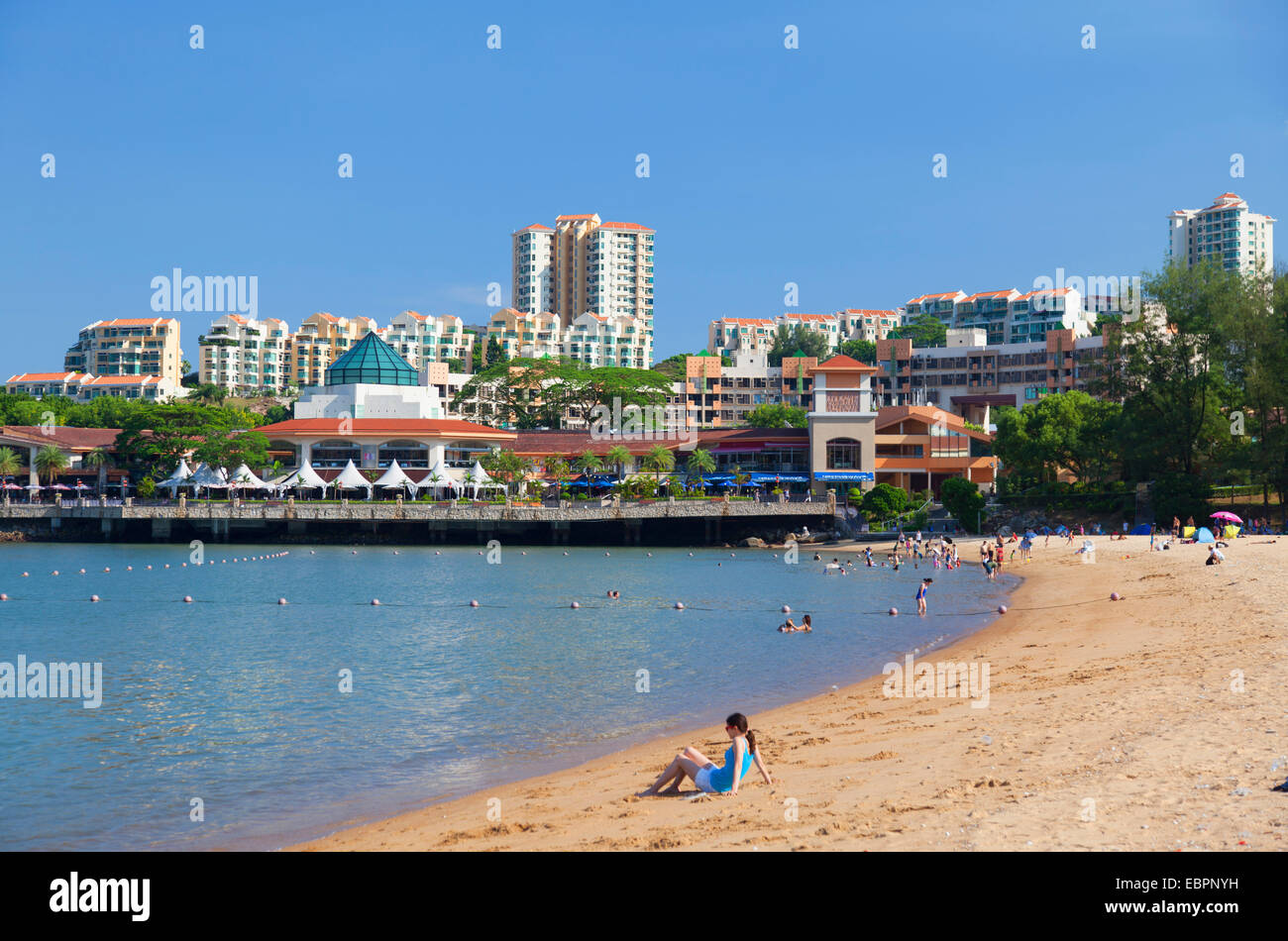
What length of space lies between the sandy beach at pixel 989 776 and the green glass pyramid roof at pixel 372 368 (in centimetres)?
8130

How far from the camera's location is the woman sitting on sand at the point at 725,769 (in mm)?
12359

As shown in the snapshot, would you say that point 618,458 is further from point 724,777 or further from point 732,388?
point 724,777

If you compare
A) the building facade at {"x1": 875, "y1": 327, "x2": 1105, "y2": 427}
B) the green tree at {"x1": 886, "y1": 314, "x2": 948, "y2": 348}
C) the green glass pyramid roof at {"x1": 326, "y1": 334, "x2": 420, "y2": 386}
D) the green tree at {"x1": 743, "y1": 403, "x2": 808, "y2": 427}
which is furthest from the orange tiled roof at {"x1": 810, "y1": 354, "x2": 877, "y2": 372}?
the green tree at {"x1": 886, "y1": 314, "x2": 948, "y2": 348}

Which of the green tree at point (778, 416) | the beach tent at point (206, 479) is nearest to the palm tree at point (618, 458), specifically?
the beach tent at point (206, 479)

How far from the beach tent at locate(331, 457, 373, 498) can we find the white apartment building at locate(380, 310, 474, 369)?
98696 mm

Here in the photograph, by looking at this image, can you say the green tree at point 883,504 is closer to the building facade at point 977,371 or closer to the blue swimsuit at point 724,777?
the building facade at point 977,371

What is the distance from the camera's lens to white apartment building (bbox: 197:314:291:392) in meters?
184

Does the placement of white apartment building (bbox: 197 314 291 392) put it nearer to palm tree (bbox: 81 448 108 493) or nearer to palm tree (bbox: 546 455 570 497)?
palm tree (bbox: 81 448 108 493)

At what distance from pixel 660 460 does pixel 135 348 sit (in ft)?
440

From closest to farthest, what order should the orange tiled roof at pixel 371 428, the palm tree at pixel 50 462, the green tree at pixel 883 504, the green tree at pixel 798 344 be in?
the green tree at pixel 883 504 → the orange tiled roof at pixel 371 428 → the palm tree at pixel 50 462 → the green tree at pixel 798 344

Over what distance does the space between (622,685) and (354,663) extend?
7.82m

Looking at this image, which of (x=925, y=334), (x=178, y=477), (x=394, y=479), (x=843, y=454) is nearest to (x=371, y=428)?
(x=394, y=479)
